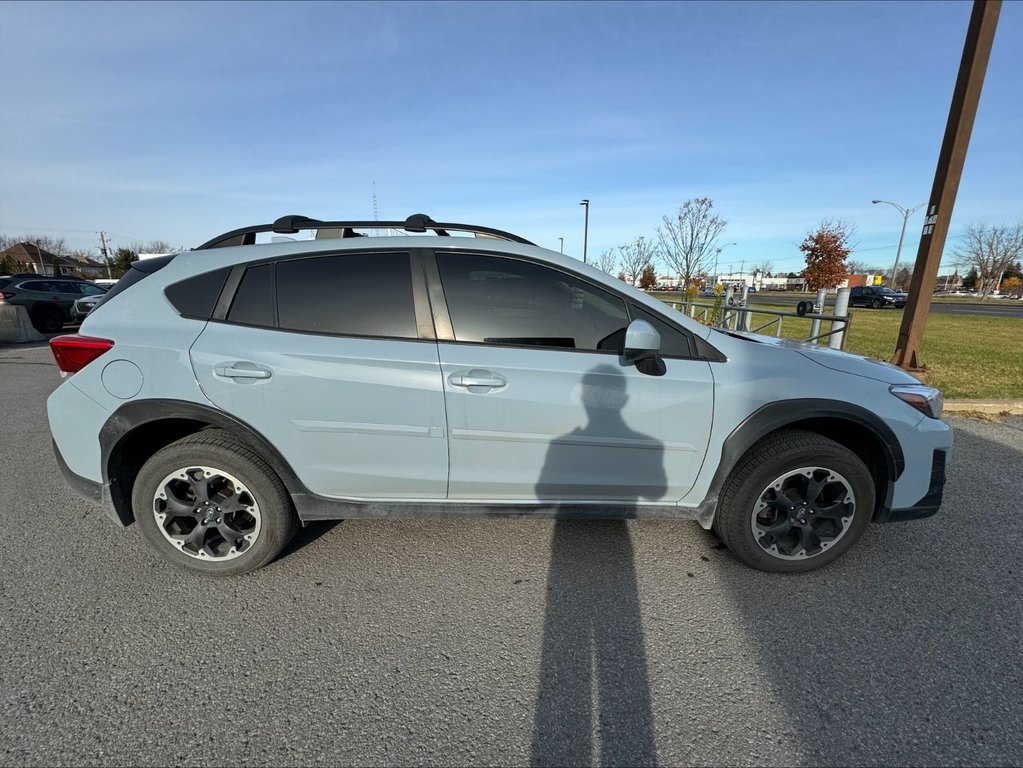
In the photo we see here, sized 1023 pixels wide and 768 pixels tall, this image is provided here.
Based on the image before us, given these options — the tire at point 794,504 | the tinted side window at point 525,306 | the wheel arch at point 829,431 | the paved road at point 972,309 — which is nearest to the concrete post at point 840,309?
the wheel arch at point 829,431

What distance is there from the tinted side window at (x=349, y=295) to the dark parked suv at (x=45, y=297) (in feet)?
47.6

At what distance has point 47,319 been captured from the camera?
41.6ft

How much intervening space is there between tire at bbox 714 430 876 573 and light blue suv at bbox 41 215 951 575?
11mm

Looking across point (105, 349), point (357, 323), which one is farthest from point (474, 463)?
point (105, 349)

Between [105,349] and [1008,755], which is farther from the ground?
[105,349]

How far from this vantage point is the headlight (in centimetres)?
252

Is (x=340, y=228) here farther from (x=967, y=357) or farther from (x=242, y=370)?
(x=967, y=357)

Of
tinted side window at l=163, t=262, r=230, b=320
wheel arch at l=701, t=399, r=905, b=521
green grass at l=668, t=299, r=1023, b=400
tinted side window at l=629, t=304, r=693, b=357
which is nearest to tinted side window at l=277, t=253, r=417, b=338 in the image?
tinted side window at l=163, t=262, r=230, b=320

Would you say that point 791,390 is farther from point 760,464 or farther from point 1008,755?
point 1008,755

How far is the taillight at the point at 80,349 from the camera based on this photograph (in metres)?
2.37

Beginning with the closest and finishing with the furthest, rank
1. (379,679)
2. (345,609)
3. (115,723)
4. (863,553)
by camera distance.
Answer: (115,723) < (379,679) < (345,609) < (863,553)

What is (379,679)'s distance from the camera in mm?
1947

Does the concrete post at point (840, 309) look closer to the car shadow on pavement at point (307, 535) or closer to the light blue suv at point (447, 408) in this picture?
the light blue suv at point (447, 408)

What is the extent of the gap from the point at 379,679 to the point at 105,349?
81.6 inches
